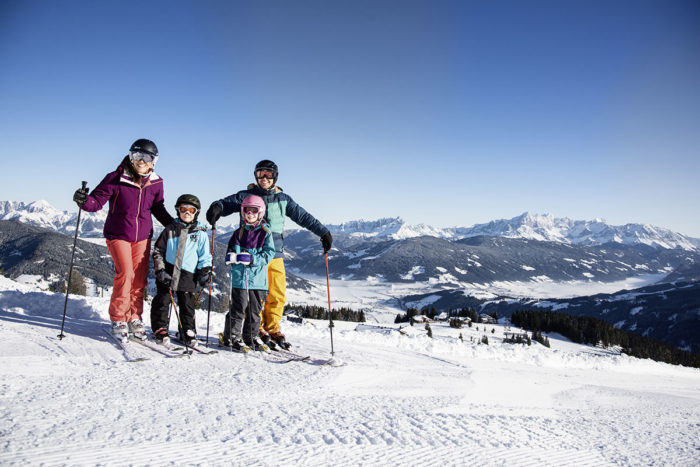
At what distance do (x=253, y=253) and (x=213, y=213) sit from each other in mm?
895

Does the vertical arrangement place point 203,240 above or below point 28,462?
above

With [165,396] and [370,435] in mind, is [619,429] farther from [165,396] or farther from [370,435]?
[165,396]

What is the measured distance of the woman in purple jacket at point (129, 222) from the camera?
5297mm

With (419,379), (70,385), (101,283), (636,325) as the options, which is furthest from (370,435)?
(636,325)

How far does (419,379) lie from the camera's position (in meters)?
4.86

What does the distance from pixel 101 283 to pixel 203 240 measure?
19361 centimetres

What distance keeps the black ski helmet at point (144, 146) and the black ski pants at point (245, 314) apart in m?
2.55

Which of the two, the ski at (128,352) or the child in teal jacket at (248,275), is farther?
the child in teal jacket at (248,275)

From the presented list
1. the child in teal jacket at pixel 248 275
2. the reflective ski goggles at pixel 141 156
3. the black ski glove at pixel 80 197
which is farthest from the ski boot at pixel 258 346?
the reflective ski goggles at pixel 141 156

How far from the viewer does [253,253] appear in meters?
5.66

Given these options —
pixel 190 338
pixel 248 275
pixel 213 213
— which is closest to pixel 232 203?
pixel 213 213

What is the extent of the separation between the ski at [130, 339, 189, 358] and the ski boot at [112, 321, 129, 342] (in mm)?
162

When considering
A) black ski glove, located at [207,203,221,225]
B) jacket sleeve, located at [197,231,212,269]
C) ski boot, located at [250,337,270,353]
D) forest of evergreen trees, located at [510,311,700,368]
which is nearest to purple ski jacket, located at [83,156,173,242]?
jacket sleeve, located at [197,231,212,269]

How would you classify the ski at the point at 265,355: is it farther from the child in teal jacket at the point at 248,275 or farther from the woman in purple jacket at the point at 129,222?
the woman in purple jacket at the point at 129,222
